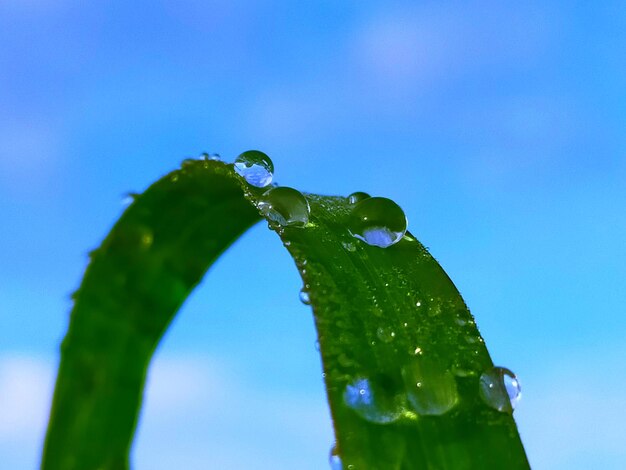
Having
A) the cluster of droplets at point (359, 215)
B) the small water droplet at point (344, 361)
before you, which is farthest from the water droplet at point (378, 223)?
the small water droplet at point (344, 361)

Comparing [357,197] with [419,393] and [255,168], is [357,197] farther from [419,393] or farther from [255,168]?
[419,393]

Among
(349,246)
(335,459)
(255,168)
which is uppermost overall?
(255,168)

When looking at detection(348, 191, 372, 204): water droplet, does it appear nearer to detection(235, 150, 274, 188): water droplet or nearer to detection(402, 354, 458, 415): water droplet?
detection(235, 150, 274, 188): water droplet

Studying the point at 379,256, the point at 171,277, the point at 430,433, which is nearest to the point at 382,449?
the point at 430,433

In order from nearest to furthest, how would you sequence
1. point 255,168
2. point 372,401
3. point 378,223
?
point 372,401, point 378,223, point 255,168

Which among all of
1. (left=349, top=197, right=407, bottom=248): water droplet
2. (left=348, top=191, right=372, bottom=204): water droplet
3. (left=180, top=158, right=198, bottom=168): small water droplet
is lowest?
(left=349, top=197, right=407, bottom=248): water droplet

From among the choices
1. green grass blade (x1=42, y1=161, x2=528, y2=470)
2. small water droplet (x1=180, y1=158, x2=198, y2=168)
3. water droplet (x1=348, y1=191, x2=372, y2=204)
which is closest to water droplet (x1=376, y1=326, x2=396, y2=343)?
green grass blade (x1=42, y1=161, x2=528, y2=470)

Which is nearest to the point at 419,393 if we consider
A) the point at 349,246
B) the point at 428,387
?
the point at 428,387

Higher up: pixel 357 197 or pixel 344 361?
pixel 357 197
